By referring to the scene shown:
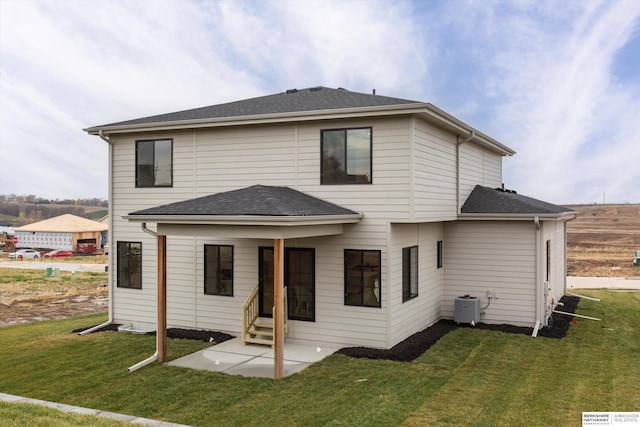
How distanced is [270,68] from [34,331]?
14361mm

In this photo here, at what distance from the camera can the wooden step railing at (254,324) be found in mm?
11062

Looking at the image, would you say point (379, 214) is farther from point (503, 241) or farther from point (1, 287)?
point (1, 287)

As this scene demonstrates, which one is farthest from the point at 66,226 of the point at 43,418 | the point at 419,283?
the point at 43,418

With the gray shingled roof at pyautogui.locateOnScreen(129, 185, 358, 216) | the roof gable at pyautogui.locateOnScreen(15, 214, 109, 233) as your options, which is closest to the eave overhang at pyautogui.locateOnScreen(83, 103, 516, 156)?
the gray shingled roof at pyautogui.locateOnScreen(129, 185, 358, 216)

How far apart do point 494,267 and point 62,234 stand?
165ft

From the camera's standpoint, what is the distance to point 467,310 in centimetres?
1304

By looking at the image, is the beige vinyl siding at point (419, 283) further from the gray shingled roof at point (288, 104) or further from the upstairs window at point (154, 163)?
the upstairs window at point (154, 163)

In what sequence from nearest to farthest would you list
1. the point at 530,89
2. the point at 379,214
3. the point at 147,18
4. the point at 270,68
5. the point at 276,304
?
the point at 276,304 < the point at 379,214 < the point at 147,18 < the point at 270,68 < the point at 530,89

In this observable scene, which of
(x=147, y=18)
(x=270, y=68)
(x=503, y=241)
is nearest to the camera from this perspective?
(x=503, y=241)

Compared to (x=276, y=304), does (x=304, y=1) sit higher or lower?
higher

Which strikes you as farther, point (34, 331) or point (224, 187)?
point (34, 331)

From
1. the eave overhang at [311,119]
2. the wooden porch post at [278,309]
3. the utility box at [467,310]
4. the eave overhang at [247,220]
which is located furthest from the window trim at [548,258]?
the wooden porch post at [278,309]

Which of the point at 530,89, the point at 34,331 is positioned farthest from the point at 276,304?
the point at 530,89

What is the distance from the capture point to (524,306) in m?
13.0
